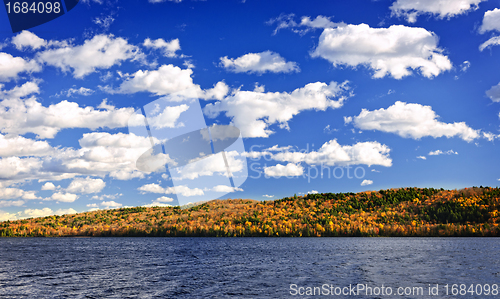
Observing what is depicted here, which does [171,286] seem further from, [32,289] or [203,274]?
[32,289]

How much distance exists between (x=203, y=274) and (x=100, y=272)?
19.7 m

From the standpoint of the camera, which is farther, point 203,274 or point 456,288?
point 203,274

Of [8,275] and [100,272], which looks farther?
[100,272]

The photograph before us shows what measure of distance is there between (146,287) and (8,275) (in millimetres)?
29398

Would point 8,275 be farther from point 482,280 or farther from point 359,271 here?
point 482,280

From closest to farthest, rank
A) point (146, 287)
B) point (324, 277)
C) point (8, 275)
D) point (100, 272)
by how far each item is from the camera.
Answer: point (146, 287) < point (324, 277) < point (8, 275) < point (100, 272)

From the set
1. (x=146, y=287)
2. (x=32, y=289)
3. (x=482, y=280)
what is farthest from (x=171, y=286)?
(x=482, y=280)

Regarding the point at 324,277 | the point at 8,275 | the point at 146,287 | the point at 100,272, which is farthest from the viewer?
the point at 100,272

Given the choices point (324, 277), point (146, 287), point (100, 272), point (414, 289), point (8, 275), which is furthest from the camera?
point (100, 272)

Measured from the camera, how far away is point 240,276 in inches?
2244

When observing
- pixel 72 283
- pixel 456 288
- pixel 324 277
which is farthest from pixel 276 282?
pixel 72 283

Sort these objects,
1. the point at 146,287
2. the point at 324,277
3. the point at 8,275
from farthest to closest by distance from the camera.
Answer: the point at 8,275 → the point at 324,277 → the point at 146,287

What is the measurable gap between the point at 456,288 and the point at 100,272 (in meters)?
58.3

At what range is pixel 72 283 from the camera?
50.5 m
